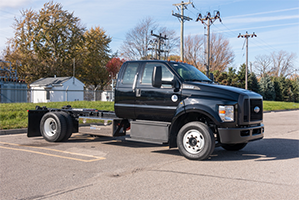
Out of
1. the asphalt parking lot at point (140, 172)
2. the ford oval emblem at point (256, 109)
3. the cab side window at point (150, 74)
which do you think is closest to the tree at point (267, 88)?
the asphalt parking lot at point (140, 172)

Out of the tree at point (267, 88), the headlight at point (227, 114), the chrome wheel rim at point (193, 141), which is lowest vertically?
the chrome wheel rim at point (193, 141)

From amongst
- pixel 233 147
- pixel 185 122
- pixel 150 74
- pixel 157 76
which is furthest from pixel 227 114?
pixel 150 74

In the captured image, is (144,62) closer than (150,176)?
No

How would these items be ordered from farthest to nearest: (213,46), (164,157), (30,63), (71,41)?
(213,46)
(71,41)
(30,63)
(164,157)

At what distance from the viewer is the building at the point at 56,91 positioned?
36.2 metres

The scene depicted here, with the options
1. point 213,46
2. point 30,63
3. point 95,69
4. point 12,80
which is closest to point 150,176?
point 12,80

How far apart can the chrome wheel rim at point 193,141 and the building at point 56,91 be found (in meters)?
29.1

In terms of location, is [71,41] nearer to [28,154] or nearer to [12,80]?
[12,80]

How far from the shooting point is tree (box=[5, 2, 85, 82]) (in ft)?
151

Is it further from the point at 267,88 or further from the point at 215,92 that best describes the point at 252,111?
the point at 267,88

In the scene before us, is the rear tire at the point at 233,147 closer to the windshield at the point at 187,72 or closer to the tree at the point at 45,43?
the windshield at the point at 187,72

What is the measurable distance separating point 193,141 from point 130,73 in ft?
8.35

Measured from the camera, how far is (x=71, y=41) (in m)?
48.6

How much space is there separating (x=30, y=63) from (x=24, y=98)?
17128mm
